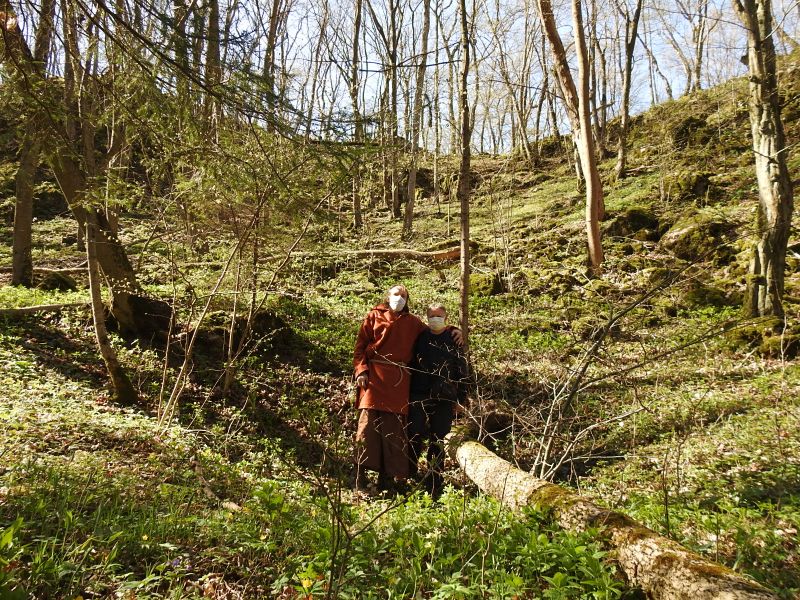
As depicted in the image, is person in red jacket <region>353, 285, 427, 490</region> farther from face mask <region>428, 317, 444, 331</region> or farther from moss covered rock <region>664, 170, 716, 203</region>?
moss covered rock <region>664, 170, 716, 203</region>

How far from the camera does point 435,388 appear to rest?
16.6ft

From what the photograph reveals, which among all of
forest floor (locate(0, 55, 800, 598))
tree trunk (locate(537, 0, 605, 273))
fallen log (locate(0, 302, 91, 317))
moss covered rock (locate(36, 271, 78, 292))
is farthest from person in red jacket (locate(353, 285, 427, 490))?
moss covered rock (locate(36, 271, 78, 292))

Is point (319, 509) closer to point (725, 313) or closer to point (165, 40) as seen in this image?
point (165, 40)

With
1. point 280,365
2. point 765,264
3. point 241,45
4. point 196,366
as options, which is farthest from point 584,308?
point 241,45

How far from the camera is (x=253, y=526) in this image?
3014 mm

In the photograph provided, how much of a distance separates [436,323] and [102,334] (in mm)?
3906

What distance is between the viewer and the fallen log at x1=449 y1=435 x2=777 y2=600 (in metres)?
2.23

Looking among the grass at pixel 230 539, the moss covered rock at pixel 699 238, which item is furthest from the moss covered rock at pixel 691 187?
the grass at pixel 230 539

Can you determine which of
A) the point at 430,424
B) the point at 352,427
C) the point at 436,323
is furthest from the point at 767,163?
the point at 352,427

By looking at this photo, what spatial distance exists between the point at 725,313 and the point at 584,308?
2468 millimetres

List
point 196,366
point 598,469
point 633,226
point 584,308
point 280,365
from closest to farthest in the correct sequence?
point 598,469 → point 196,366 → point 280,365 → point 584,308 → point 633,226

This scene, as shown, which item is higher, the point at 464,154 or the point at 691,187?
the point at 691,187

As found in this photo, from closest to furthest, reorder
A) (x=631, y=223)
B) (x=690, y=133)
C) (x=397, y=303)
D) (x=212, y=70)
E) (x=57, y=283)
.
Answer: (x=212, y=70), (x=397, y=303), (x=57, y=283), (x=631, y=223), (x=690, y=133)

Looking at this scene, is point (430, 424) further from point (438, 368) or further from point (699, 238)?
point (699, 238)
